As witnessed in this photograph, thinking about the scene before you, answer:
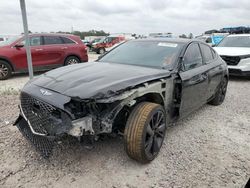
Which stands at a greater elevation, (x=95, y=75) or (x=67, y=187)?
(x=95, y=75)

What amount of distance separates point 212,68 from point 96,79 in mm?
2782

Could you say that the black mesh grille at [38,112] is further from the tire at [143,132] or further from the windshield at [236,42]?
the windshield at [236,42]

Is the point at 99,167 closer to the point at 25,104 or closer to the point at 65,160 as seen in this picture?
the point at 65,160

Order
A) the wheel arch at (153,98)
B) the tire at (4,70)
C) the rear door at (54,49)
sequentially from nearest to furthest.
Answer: the wheel arch at (153,98)
the tire at (4,70)
the rear door at (54,49)

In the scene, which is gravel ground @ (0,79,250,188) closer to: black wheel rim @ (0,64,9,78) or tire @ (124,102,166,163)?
tire @ (124,102,166,163)

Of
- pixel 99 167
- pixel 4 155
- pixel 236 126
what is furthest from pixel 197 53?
pixel 4 155

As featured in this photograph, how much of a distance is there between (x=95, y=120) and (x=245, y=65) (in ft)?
24.2

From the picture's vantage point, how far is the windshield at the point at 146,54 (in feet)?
11.8

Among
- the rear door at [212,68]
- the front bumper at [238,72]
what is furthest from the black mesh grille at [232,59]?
the rear door at [212,68]

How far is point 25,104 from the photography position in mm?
2984

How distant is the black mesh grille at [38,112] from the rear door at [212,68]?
10.2 ft

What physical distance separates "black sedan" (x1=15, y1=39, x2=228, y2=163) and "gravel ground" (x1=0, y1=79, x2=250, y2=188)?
0.28 m

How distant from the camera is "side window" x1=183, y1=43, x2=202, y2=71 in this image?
3720mm

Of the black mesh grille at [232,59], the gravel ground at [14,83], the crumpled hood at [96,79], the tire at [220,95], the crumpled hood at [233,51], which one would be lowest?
the gravel ground at [14,83]
